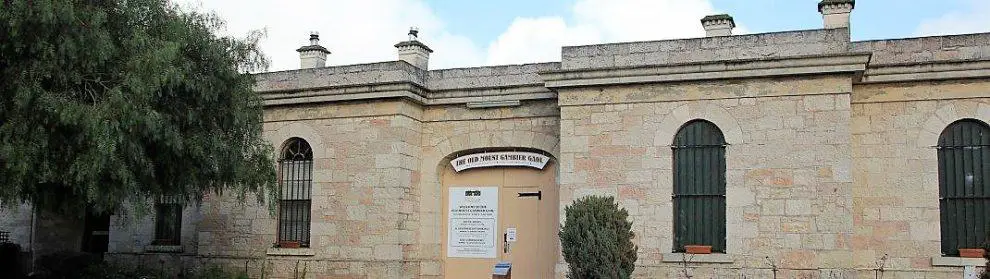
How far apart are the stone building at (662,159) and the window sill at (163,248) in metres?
1.31

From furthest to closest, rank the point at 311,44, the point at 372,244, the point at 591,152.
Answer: the point at 311,44
the point at 372,244
the point at 591,152

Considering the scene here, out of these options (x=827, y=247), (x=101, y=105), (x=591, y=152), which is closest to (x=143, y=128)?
(x=101, y=105)

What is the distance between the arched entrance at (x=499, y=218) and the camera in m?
16.5

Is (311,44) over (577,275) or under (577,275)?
over

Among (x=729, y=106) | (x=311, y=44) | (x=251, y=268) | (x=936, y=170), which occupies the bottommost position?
(x=251, y=268)

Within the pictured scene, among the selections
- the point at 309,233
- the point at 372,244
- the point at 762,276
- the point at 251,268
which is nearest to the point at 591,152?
the point at 762,276

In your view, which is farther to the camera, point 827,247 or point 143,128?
point 827,247

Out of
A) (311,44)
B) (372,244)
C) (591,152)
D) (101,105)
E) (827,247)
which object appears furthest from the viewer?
(311,44)

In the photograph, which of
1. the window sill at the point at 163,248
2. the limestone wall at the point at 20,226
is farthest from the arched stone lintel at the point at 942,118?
the limestone wall at the point at 20,226

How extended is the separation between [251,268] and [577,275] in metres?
7.45

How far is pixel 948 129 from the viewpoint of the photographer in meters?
14.1

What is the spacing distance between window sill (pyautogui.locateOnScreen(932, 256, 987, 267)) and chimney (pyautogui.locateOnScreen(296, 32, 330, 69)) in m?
11.0

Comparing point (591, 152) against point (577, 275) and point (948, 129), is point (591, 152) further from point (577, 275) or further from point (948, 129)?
point (948, 129)

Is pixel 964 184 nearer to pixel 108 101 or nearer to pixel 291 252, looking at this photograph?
pixel 291 252
